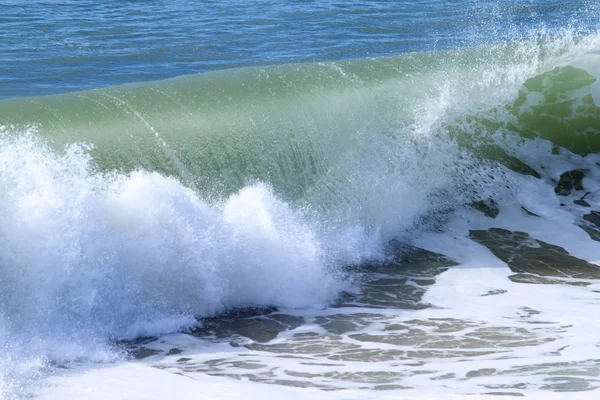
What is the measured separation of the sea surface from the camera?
609 centimetres

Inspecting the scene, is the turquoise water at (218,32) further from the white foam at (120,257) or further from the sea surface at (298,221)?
the white foam at (120,257)

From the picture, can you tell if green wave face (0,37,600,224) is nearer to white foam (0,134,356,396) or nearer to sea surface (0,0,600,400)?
sea surface (0,0,600,400)

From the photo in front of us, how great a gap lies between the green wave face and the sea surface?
0.09 ft

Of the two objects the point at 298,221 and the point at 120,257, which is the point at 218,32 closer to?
the point at 298,221

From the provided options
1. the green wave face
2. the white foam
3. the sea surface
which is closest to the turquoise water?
the sea surface

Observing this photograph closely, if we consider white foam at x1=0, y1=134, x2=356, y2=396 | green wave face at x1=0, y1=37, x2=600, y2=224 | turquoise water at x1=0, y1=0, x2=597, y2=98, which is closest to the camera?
white foam at x1=0, y1=134, x2=356, y2=396

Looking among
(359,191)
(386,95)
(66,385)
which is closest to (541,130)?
(386,95)

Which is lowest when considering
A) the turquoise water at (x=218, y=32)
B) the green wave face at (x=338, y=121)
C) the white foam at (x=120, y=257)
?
the white foam at (x=120, y=257)

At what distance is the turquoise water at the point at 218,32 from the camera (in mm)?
12087

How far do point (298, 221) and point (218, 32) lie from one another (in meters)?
6.52

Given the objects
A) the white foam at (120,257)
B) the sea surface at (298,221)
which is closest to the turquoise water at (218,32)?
the sea surface at (298,221)

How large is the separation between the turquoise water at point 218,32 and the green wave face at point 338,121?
192 centimetres

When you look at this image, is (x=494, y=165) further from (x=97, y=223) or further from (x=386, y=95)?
(x=97, y=223)

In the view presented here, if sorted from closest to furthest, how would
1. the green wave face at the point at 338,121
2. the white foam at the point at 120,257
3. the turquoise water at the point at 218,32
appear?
1. the white foam at the point at 120,257
2. the green wave face at the point at 338,121
3. the turquoise water at the point at 218,32
